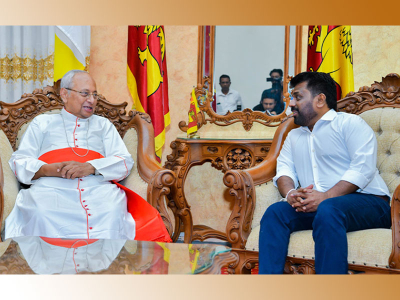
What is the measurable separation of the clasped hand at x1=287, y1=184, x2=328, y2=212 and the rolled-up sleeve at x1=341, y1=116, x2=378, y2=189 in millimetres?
181

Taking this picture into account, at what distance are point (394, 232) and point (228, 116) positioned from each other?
2691 mm

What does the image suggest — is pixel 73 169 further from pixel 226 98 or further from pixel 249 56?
pixel 249 56

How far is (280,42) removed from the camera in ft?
15.0

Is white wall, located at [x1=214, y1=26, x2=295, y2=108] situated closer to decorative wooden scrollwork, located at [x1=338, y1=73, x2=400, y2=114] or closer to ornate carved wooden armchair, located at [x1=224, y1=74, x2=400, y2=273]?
ornate carved wooden armchair, located at [x1=224, y1=74, x2=400, y2=273]

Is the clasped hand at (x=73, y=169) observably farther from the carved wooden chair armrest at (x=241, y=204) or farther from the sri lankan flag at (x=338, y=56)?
the sri lankan flag at (x=338, y=56)

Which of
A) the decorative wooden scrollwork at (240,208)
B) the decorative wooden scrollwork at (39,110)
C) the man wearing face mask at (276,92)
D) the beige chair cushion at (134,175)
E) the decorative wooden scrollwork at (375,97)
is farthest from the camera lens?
the man wearing face mask at (276,92)

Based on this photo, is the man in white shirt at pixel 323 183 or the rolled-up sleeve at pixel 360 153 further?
the rolled-up sleeve at pixel 360 153

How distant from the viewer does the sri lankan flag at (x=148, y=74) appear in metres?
4.07

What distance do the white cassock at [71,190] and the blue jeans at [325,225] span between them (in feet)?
2.71

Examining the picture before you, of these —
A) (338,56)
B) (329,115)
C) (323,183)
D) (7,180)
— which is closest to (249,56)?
(338,56)

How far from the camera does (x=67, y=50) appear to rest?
13.1ft

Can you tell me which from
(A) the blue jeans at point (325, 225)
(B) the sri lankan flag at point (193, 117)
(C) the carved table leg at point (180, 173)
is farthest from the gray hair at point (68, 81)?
(A) the blue jeans at point (325, 225)

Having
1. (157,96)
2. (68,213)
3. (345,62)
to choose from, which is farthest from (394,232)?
(157,96)

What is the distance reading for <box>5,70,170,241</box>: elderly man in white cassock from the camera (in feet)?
8.40
